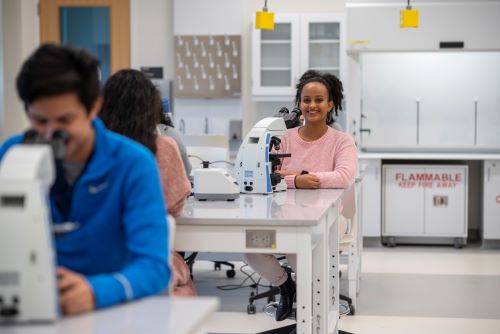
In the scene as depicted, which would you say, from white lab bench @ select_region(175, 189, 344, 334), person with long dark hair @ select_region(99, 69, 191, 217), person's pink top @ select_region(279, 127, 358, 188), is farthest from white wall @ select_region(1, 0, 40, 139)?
person with long dark hair @ select_region(99, 69, 191, 217)

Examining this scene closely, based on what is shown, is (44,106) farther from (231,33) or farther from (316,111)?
(231,33)

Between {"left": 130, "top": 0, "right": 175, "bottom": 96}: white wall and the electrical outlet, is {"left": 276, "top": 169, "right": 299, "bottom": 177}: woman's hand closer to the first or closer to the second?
the electrical outlet

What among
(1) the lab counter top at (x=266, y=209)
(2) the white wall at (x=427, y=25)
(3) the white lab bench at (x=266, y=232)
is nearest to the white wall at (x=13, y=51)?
(2) the white wall at (x=427, y=25)

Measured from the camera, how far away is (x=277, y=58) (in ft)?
25.5

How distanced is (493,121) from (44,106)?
673cm

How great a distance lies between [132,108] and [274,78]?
208 inches

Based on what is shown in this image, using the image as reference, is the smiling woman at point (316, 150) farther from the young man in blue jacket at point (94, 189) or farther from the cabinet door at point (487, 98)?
the cabinet door at point (487, 98)

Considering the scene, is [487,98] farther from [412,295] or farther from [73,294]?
[73,294]

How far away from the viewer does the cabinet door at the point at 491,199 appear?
702 cm

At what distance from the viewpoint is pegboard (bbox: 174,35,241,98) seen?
7.91m

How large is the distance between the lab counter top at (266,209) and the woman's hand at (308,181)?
0.08 metres

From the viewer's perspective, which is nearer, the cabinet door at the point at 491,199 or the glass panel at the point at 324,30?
the cabinet door at the point at 491,199

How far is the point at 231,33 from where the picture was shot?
7895 mm

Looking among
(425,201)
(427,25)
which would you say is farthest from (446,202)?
(427,25)
